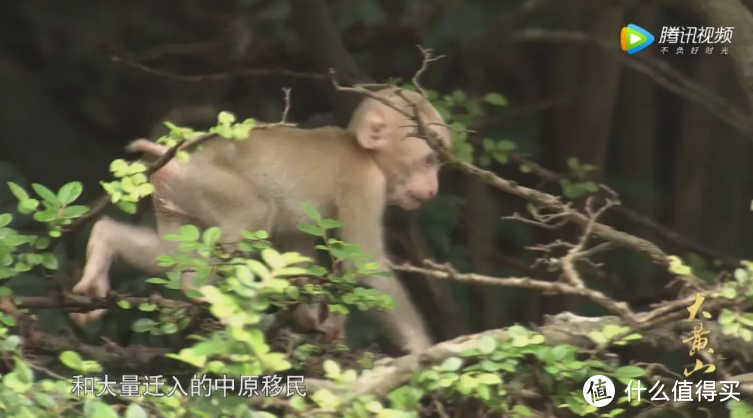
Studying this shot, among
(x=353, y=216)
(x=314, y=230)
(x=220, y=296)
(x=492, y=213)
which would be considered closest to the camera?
(x=220, y=296)

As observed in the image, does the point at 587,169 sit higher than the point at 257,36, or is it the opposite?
the point at 257,36

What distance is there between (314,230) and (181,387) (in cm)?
40

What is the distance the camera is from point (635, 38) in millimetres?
2752

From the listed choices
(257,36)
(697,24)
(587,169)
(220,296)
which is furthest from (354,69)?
(220,296)

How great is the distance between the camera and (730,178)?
3713mm

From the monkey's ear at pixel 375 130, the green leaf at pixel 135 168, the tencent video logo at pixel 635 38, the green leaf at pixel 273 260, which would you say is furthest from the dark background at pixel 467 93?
the green leaf at pixel 273 260

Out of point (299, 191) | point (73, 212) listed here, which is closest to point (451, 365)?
point (73, 212)

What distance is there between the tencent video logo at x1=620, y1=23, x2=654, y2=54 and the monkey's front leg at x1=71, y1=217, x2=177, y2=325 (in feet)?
4.94

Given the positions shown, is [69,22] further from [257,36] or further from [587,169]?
[587,169]

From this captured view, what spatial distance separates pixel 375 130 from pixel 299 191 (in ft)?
1.10

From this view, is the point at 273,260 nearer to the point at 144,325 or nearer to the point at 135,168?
the point at 135,168

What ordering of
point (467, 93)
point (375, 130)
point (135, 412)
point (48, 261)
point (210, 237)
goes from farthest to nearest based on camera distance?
point (467, 93) → point (375, 130) → point (48, 261) → point (210, 237) → point (135, 412)

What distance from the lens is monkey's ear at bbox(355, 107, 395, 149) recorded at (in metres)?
2.88

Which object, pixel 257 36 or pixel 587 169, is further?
pixel 257 36
